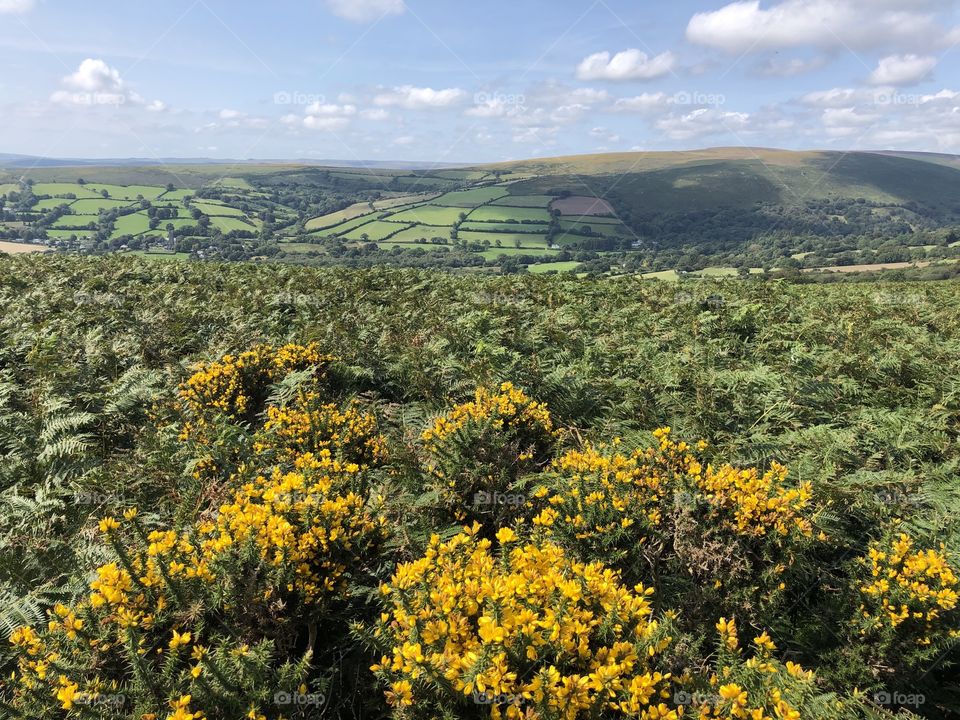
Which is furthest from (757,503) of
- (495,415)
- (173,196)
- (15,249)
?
(173,196)

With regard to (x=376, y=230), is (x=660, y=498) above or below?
below

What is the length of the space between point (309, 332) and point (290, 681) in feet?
24.6

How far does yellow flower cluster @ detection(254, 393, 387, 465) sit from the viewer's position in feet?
18.8

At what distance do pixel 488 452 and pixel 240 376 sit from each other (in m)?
4.42

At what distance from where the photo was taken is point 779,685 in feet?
9.66

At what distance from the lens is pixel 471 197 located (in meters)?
145

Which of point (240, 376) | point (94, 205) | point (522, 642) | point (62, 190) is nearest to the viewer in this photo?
point (522, 642)

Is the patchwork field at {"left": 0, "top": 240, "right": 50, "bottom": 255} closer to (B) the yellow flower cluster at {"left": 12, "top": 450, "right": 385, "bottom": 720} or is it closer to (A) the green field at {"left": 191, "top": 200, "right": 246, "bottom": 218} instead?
(B) the yellow flower cluster at {"left": 12, "top": 450, "right": 385, "bottom": 720}

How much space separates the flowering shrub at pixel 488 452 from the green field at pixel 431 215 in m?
106

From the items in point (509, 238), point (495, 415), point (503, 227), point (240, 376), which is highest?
point (503, 227)

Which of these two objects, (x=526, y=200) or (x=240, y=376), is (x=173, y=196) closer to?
(x=526, y=200)

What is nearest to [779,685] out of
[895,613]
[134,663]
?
[895,613]

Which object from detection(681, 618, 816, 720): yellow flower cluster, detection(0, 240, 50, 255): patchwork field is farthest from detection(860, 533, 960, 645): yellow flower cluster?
detection(0, 240, 50, 255): patchwork field

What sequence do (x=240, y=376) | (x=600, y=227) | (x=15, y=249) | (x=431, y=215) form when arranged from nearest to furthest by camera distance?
(x=240, y=376)
(x=15, y=249)
(x=431, y=215)
(x=600, y=227)
